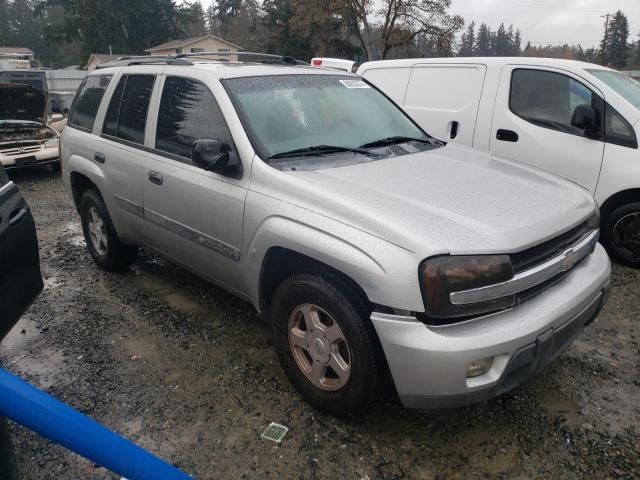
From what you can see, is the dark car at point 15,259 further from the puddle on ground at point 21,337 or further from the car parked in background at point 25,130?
the car parked in background at point 25,130

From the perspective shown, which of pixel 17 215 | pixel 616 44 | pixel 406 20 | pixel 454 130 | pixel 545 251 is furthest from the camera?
pixel 616 44

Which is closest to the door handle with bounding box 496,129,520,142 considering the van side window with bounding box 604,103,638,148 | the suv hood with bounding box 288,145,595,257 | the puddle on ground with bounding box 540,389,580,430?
the van side window with bounding box 604,103,638,148

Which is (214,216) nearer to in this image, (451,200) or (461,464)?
(451,200)

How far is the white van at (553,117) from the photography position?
4.66 m

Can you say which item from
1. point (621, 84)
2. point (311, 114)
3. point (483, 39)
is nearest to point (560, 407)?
point (311, 114)

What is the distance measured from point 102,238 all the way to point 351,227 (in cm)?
307

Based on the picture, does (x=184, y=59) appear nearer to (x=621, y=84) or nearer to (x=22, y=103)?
(x=621, y=84)

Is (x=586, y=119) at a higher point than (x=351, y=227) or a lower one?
higher

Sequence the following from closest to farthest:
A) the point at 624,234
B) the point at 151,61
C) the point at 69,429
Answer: the point at 69,429 < the point at 151,61 < the point at 624,234

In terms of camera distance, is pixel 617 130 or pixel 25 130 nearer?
pixel 617 130

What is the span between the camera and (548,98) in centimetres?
509

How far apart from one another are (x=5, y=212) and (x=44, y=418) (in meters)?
1.71

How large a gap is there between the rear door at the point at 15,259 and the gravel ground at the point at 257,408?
69 centimetres

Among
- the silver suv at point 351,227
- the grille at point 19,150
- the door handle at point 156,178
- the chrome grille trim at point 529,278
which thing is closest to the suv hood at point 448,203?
the silver suv at point 351,227
